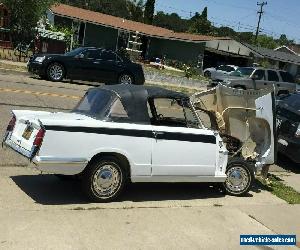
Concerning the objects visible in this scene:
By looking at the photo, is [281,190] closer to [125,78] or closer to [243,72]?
[125,78]

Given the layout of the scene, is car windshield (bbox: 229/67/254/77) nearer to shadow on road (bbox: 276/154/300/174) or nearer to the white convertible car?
shadow on road (bbox: 276/154/300/174)

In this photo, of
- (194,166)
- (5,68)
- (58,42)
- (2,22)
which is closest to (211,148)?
(194,166)

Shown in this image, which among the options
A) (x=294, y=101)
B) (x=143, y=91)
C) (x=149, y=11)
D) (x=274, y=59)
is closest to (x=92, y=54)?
(x=294, y=101)

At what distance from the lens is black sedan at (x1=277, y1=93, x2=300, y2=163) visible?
11133mm

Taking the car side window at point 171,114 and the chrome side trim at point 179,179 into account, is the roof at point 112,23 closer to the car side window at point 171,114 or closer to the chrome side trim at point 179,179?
the car side window at point 171,114

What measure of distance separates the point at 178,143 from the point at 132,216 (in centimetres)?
135

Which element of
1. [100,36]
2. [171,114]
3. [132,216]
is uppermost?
[100,36]

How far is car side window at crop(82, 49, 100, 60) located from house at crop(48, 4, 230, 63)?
60.9 ft

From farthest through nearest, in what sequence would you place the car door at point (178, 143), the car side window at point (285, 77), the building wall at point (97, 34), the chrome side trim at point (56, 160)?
the building wall at point (97, 34) < the car side window at point (285, 77) < the car door at point (178, 143) < the chrome side trim at point (56, 160)

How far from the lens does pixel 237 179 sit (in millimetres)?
8672

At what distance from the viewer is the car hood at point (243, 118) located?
9.07m

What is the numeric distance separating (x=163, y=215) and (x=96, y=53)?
15.7 m

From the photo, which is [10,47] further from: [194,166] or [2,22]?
[194,166]

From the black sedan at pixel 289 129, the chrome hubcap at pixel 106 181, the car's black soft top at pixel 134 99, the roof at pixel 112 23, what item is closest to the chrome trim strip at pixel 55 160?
the chrome hubcap at pixel 106 181
